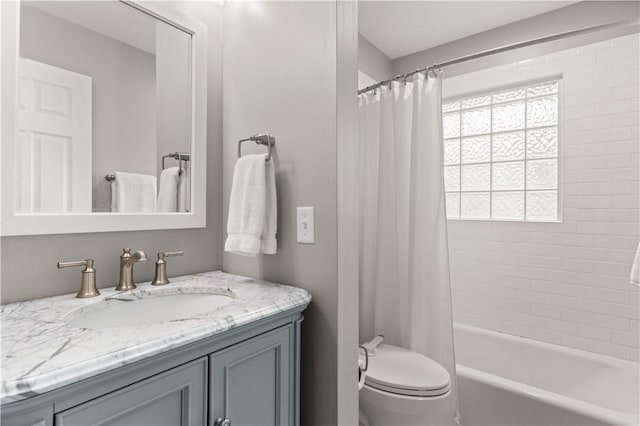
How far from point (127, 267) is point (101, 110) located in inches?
20.7

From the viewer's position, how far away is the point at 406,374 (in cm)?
158

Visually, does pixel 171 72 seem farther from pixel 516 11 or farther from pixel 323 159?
pixel 516 11

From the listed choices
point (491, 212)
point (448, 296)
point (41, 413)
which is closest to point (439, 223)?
point (448, 296)

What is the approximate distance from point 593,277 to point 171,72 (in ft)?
8.51

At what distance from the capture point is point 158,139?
4.06 ft

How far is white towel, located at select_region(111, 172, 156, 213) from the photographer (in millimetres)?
1120

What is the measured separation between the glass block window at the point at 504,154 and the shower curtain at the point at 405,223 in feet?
2.98

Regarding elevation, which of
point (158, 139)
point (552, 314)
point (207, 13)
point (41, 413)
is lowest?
point (552, 314)

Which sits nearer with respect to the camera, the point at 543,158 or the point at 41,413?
the point at 41,413

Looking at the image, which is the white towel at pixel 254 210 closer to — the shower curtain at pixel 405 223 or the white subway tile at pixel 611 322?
the shower curtain at pixel 405 223

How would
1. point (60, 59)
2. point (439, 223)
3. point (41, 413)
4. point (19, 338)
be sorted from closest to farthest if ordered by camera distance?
1. point (41, 413)
2. point (19, 338)
3. point (60, 59)
4. point (439, 223)

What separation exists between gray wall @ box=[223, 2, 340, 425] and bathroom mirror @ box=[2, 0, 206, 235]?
25 cm

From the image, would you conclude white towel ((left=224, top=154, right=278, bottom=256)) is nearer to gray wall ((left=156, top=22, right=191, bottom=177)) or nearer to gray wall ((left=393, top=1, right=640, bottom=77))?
gray wall ((left=156, top=22, right=191, bottom=177))

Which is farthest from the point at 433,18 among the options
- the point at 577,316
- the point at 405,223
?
the point at 577,316
